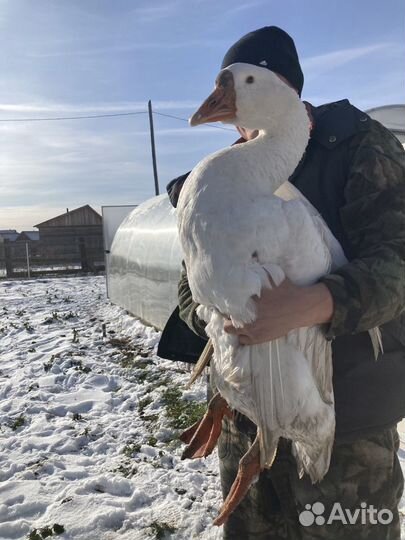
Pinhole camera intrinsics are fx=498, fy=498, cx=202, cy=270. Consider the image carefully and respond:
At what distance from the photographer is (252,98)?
5.84 ft

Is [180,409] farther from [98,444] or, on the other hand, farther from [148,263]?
[148,263]

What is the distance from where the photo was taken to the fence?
763 inches

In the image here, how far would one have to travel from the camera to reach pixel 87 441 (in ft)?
14.7

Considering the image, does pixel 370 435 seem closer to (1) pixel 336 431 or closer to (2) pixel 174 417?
(1) pixel 336 431

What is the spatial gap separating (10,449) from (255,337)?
3.58 m

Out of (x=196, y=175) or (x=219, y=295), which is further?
(x=196, y=175)

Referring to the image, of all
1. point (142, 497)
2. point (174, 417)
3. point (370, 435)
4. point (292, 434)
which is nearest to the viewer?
point (292, 434)

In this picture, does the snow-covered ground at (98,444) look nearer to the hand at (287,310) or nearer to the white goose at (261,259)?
the white goose at (261,259)

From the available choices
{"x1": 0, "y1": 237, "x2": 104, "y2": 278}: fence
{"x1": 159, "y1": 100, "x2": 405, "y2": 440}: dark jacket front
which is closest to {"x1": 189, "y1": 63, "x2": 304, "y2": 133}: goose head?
{"x1": 159, "y1": 100, "x2": 405, "y2": 440}: dark jacket front

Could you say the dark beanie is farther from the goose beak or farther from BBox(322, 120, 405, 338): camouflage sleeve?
BBox(322, 120, 405, 338): camouflage sleeve

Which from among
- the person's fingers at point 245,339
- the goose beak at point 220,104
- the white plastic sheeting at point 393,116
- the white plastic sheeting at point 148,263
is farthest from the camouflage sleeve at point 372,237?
the white plastic sheeting at point 393,116

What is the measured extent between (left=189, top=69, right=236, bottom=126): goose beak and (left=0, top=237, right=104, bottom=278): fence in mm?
18226

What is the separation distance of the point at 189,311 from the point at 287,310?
1.93 ft

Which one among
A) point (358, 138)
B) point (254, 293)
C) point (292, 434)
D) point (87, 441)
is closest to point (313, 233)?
point (254, 293)
